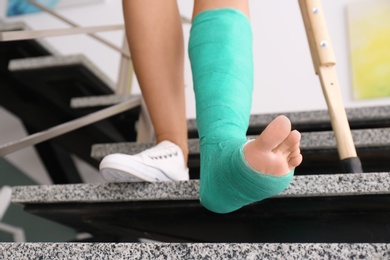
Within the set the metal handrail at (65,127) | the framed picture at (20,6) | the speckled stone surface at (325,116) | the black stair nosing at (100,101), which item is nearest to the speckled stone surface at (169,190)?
the metal handrail at (65,127)

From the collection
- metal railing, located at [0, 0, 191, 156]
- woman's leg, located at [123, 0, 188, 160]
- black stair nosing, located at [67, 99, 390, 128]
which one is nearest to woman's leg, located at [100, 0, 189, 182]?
woman's leg, located at [123, 0, 188, 160]

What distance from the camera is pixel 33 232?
2082mm

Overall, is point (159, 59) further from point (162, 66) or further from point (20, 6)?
point (20, 6)

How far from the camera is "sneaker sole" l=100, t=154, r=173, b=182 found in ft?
2.61

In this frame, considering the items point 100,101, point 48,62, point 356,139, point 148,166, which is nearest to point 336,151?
point 356,139

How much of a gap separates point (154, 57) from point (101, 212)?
11.2 inches

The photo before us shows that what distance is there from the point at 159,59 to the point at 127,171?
0.22 metres

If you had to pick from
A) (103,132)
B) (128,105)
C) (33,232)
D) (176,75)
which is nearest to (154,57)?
(176,75)

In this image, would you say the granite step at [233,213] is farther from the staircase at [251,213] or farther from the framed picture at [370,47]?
the framed picture at [370,47]

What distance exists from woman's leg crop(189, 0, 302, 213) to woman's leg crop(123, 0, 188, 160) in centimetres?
8

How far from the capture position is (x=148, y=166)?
0.85m

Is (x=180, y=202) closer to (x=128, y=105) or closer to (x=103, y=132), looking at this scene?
(x=128, y=105)

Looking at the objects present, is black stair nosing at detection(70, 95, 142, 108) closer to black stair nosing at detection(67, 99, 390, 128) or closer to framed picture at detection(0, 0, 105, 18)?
black stair nosing at detection(67, 99, 390, 128)

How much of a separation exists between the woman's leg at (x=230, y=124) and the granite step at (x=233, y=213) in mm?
147
